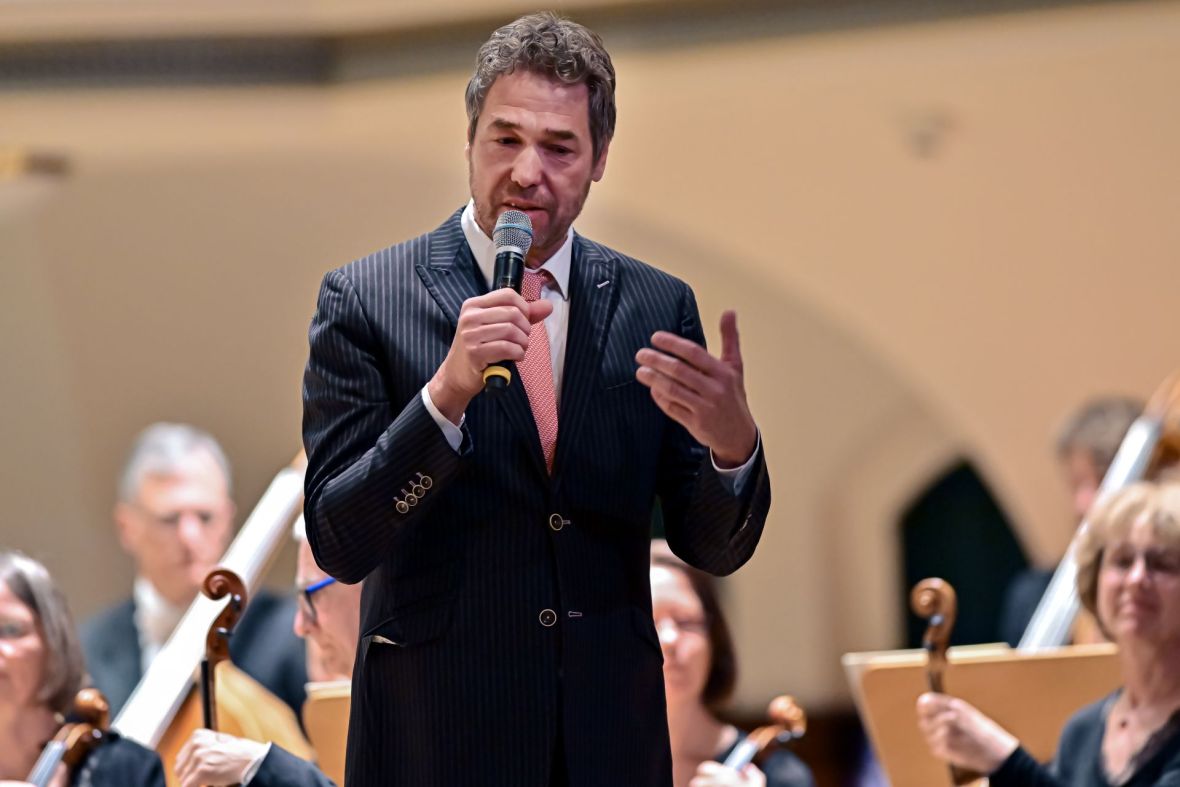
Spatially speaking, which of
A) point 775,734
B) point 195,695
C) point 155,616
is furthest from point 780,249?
point 195,695

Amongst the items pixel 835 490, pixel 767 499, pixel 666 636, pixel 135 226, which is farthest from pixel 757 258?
pixel 767 499

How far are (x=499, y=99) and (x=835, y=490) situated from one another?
9.33 m

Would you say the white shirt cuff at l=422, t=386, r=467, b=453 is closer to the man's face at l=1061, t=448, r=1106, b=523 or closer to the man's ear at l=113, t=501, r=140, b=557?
the man's ear at l=113, t=501, r=140, b=557

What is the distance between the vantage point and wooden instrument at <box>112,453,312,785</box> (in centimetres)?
374

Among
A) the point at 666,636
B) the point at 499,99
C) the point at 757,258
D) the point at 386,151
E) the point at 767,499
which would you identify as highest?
the point at 386,151

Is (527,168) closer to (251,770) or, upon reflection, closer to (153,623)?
(251,770)

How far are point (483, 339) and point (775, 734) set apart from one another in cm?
205

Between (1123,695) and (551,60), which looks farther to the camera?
(1123,695)

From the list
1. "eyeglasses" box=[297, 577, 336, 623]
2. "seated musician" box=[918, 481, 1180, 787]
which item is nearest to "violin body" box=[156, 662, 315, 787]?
"eyeglasses" box=[297, 577, 336, 623]

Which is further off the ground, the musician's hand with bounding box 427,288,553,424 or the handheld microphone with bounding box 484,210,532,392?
the handheld microphone with bounding box 484,210,532,392

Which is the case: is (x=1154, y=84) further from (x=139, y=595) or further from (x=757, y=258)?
(x=139, y=595)

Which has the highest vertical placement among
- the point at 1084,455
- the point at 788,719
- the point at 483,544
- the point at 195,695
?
the point at 1084,455

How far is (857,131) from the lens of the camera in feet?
31.2

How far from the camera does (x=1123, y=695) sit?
12.6ft
